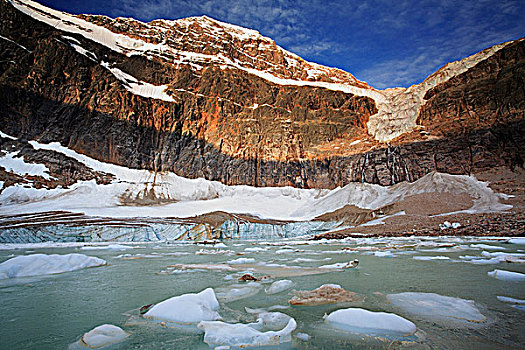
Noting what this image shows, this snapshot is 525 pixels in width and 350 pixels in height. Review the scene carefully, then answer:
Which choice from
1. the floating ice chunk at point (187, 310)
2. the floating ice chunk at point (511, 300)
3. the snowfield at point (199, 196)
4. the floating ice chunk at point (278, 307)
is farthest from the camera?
the snowfield at point (199, 196)

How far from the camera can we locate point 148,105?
40719mm

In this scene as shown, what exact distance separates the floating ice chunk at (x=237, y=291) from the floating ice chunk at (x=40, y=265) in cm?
521

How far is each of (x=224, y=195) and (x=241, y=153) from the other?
6842mm

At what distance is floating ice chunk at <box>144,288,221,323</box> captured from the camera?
3.52 m

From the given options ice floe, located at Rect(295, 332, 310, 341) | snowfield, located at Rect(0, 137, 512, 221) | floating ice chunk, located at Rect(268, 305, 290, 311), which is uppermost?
snowfield, located at Rect(0, 137, 512, 221)

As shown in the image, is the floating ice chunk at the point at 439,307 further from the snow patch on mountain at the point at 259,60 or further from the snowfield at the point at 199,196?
the snow patch on mountain at the point at 259,60

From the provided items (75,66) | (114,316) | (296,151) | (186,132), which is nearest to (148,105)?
(186,132)

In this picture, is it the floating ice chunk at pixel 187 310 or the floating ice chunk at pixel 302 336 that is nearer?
the floating ice chunk at pixel 302 336

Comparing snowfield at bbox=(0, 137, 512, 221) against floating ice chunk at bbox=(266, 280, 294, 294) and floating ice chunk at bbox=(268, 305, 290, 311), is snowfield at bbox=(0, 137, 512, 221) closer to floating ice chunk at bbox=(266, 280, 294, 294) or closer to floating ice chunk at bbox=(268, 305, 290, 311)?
floating ice chunk at bbox=(266, 280, 294, 294)

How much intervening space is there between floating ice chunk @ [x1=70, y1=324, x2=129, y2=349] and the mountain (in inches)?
1349

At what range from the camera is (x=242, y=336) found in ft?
9.25

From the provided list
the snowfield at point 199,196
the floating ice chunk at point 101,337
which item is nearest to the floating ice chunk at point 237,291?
the floating ice chunk at point 101,337

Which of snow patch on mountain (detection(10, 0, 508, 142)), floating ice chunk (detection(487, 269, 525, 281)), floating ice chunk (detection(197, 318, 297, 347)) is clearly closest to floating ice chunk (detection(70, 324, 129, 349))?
floating ice chunk (detection(197, 318, 297, 347))

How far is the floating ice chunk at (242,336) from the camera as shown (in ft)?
9.04
